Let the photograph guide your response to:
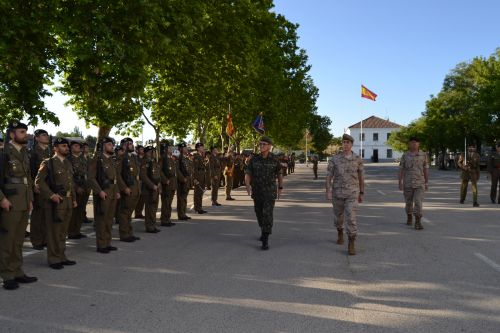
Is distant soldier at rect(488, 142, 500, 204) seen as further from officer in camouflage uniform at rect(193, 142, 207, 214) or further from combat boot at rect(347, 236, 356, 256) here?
combat boot at rect(347, 236, 356, 256)

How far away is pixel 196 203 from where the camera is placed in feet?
48.9

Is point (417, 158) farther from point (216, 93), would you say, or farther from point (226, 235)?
point (216, 93)

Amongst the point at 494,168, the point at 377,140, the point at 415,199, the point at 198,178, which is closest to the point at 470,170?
the point at 494,168

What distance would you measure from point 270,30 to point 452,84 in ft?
198

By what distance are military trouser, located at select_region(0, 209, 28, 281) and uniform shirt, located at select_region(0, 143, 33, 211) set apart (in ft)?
0.44

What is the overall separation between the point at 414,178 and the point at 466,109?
5566cm

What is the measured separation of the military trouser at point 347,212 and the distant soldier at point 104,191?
4058 mm

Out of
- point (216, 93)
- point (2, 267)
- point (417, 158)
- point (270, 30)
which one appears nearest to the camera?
point (2, 267)

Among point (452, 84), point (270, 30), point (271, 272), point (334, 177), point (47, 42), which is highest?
point (452, 84)

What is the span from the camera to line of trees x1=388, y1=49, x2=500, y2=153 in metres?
49.3

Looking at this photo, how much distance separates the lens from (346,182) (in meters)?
8.61

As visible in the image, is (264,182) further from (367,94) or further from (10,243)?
(367,94)

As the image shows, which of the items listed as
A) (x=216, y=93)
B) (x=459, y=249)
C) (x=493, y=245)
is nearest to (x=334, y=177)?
(x=459, y=249)

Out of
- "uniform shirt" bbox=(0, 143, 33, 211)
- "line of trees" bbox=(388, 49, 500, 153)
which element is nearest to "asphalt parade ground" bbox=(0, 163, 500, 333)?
"uniform shirt" bbox=(0, 143, 33, 211)
